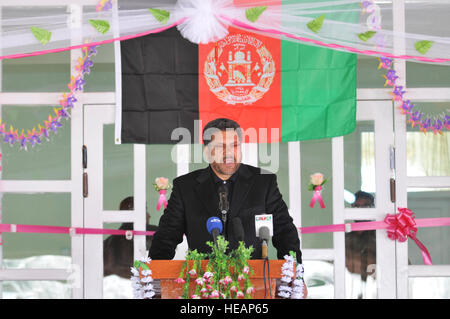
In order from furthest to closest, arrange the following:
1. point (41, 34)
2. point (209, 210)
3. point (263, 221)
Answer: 1. point (41, 34)
2. point (209, 210)
3. point (263, 221)

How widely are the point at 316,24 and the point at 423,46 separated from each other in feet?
2.37

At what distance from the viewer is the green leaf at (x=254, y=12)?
12.5 ft

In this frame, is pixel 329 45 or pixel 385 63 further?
pixel 385 63

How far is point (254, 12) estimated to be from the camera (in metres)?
3.81

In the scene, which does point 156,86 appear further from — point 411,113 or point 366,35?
point 411,113

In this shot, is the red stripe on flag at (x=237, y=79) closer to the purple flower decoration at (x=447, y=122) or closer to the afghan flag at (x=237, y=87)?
the afghan flag at (x=237, y=87)

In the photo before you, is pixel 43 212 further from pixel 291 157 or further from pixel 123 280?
pixel 291 157

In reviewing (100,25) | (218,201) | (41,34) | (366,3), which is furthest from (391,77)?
(41,34)

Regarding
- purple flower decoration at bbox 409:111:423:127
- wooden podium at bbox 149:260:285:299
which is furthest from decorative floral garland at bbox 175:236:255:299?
purple flower decoration at bbox 409:111:423:127

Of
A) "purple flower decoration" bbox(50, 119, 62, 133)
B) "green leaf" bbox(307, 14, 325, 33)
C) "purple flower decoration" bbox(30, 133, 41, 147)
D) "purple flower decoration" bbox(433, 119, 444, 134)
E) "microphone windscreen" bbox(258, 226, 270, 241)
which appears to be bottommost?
"microphone windscreen" bbox(258, 226, 270, 241)

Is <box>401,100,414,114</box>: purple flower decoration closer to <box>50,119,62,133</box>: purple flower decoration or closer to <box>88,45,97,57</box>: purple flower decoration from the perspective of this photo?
<box>88,45,97,57</box>: purple flower decoration

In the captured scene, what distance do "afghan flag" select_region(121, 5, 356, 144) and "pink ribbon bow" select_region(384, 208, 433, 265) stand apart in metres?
0.71

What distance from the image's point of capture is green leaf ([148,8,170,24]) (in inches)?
151
